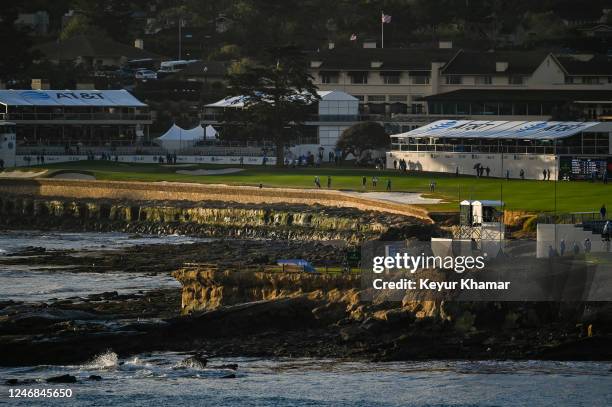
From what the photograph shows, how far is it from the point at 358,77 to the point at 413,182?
2371 inches

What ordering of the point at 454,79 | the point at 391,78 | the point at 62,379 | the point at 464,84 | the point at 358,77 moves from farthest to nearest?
the point at 358,77 < the point at 391,78 < the point at 454,79 < the point at 464,84 < the point at 62,379

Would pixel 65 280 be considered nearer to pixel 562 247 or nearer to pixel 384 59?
pixel 562 247

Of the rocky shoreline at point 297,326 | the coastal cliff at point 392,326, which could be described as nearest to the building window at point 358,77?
the rocky shoreline at point 297,326

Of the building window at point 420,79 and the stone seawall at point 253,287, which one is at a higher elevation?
the building window at point 420,79

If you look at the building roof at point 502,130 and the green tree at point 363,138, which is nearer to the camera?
the building roof at point 502,130

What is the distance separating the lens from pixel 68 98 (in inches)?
7072

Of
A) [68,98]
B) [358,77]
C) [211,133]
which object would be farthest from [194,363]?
[358,77]

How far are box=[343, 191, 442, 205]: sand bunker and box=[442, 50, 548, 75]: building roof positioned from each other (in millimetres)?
59050

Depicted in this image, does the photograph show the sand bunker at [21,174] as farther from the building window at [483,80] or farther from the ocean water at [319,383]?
the ocean water at [319,383]

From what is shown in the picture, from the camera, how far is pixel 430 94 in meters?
188

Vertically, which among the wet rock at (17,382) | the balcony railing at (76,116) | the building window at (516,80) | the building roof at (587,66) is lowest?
the wet rock at (17,382)

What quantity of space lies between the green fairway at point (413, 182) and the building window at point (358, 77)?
37462 mm

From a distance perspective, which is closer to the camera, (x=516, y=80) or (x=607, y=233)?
(x=607, y=233)

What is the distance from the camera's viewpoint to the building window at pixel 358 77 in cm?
19338
